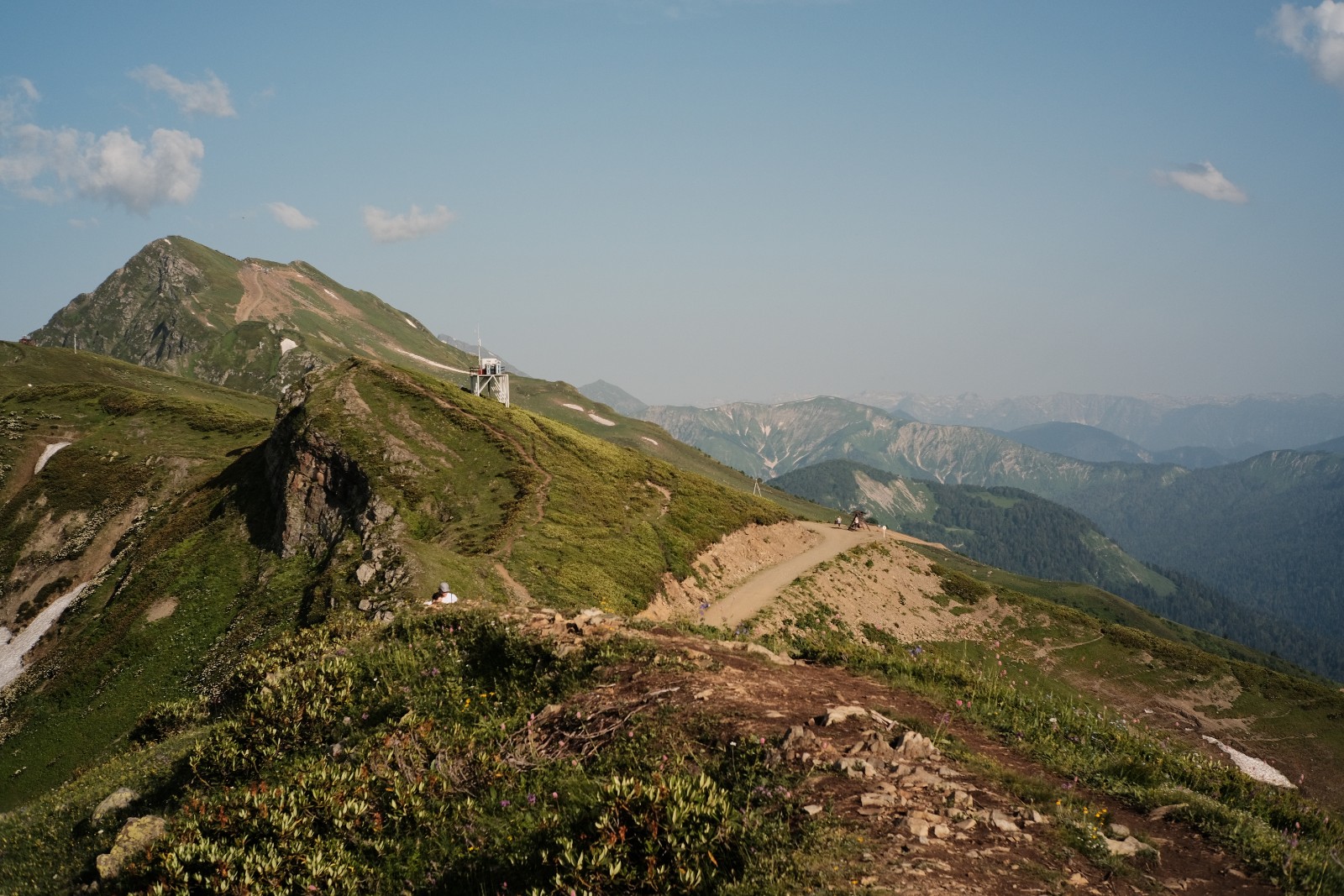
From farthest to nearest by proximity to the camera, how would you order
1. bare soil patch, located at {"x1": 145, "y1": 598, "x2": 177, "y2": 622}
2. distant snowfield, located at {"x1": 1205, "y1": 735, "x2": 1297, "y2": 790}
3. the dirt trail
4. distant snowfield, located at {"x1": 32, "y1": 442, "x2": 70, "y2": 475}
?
distant snowfield, located at {"x1": 32, "y1": 442, "x2": 70, "y2": 475} < distant snowfield, located at {"x1": 1205, "y1": 735, "x2": 1297, "y2": 790} < the dirt trail < bare soil patch, located at {"x1": 145, "y1": 598, "x2": 177, "y2": 622}

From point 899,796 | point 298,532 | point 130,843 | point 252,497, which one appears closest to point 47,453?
point 252,497

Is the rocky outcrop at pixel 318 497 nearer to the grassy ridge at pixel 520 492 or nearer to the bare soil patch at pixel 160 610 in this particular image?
the grassy ridge at pixel 520 492

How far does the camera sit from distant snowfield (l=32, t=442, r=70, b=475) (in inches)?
3460

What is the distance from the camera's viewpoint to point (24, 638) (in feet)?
204

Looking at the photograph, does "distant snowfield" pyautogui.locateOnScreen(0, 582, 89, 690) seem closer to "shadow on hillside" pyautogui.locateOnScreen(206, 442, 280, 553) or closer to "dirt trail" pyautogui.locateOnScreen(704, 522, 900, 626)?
"shadow on hillside" pyautogui.locateOnScreen(206, 442, 280, 553)

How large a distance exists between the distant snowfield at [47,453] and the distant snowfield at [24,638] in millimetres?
30099

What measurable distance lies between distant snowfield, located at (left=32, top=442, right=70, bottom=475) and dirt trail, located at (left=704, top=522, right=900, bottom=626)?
84887 millimetres

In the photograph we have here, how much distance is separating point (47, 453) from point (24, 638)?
3980 cm

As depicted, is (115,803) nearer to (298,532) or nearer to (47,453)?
(298,532)

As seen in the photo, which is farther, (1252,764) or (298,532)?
(1252,764)

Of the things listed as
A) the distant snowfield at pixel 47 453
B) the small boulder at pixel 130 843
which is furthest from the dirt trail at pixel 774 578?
the distant snowfield at pixel 47 453

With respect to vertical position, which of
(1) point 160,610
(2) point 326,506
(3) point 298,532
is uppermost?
(2) point 326,506

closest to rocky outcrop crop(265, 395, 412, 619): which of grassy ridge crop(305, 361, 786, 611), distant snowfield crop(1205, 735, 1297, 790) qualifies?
grassy ridge crop(305, 361, 786, 611)

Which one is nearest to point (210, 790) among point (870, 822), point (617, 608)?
point (870, 822)
